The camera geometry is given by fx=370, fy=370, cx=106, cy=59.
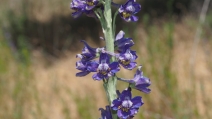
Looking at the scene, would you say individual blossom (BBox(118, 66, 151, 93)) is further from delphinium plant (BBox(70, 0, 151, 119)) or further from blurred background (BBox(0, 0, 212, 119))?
blurred background (BBox(0, 0, 212, 119))

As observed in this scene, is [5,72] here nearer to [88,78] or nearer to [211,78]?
[88,78]

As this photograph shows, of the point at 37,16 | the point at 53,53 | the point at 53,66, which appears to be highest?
the point at 37,16

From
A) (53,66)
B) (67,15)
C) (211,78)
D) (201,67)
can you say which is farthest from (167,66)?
(67,15)

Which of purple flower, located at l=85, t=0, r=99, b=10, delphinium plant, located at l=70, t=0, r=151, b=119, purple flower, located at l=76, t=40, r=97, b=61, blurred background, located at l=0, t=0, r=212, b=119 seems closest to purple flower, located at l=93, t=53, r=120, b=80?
delphinium plant, located at l=70, t=0, r=151, b=119

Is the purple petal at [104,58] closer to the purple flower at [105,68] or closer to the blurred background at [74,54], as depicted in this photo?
the purple flower at [105,68]

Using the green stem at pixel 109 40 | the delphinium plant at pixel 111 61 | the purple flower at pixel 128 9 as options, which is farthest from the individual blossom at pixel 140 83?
the purple flower at pixel 128 9

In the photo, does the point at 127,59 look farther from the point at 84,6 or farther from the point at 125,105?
the point at 84,6
